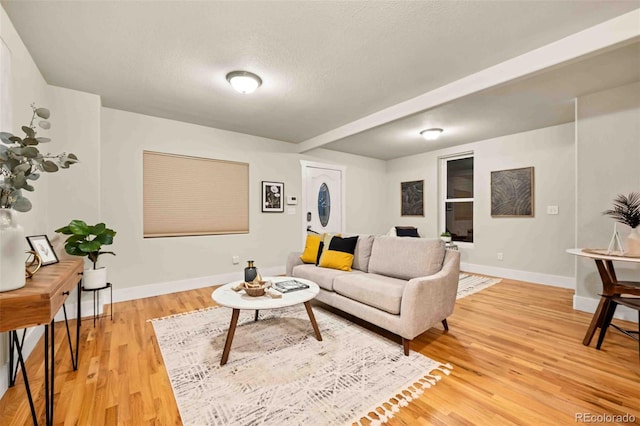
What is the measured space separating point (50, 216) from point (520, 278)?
632 centimetres

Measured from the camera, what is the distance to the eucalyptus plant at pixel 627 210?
2414 millimetres

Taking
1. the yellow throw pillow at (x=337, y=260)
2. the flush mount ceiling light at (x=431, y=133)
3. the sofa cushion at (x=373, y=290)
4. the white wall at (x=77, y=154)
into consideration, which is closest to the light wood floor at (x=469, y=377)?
the sofa cushion at (x=373, y=290)

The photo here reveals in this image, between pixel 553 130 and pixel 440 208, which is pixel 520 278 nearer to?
pixel 440 208

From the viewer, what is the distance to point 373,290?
239 cm

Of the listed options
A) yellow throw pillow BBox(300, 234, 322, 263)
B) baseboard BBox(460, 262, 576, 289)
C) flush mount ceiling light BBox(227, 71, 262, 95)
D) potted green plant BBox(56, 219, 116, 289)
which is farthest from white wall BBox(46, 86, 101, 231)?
baseboard BBox(460, 262, 576, 289)

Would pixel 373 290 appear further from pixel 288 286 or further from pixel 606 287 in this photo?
pixel 606 287

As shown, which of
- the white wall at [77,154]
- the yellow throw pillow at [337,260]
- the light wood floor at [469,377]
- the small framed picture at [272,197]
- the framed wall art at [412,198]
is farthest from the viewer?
the framed wall art at [412,198]

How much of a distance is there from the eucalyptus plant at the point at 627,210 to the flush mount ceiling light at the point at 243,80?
351cm

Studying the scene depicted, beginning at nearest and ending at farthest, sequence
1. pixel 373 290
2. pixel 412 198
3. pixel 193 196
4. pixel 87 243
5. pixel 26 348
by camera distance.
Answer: pixel 26 348, pixel 373 290, pixel 87 243, pixel 193 196, pixel 412 198

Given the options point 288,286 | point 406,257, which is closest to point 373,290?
point 406,257

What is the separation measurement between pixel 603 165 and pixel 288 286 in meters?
3.50

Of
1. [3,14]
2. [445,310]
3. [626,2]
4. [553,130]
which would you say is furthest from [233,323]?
[553,130]

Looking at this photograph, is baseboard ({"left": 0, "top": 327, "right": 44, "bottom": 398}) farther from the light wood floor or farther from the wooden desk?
the wooden desk

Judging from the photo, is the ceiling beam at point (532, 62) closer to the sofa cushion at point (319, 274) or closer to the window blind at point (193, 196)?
the sofa cushion at point (319, 274)
